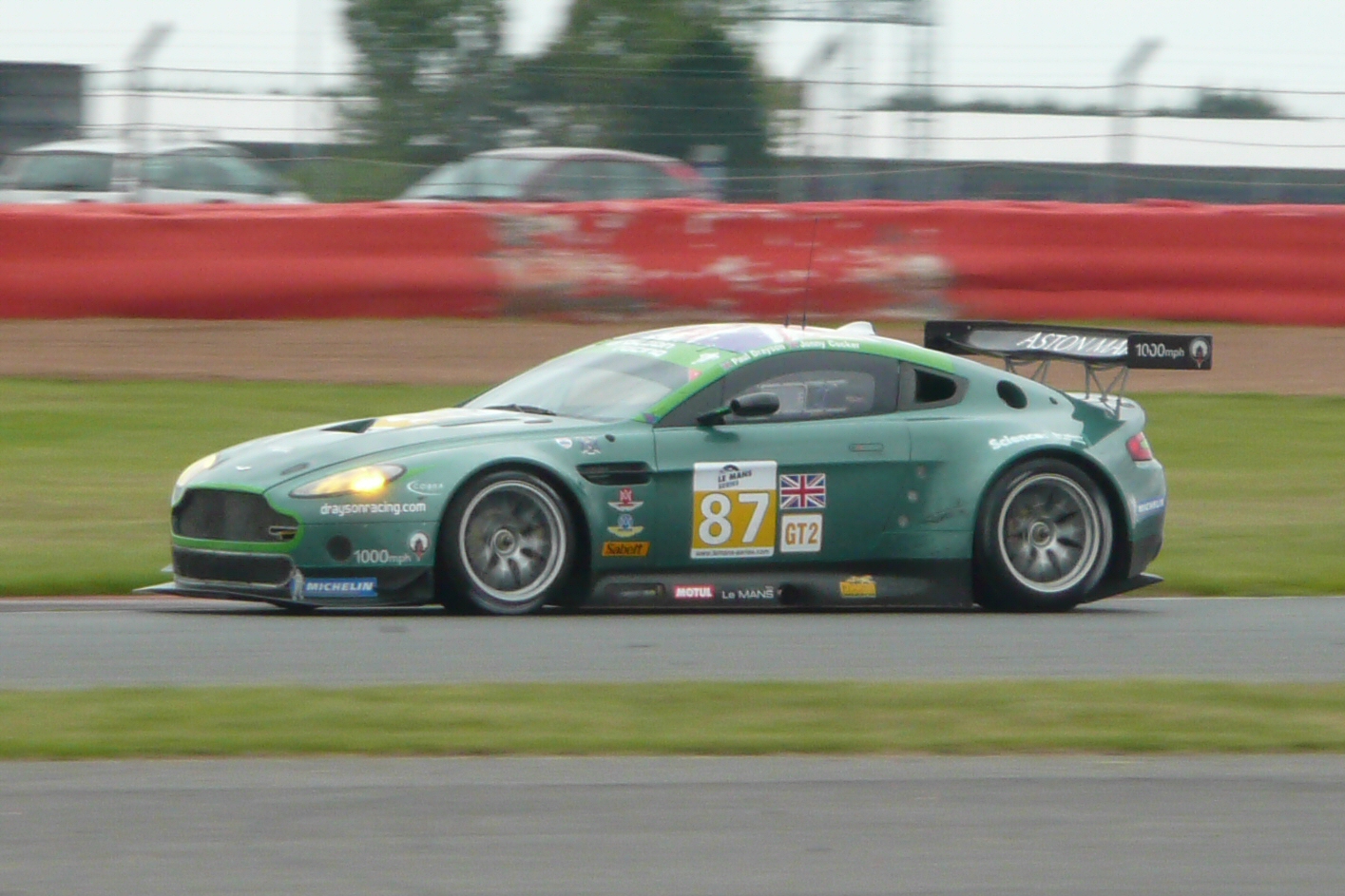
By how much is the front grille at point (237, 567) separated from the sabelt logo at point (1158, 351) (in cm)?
372

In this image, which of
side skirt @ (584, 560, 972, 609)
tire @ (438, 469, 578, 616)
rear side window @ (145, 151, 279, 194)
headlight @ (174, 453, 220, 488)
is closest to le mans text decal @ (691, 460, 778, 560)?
side skirt @ (584, 560, 972, 609)

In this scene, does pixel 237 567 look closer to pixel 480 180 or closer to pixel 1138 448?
pixel 1138 448

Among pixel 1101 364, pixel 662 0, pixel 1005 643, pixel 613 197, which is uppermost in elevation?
pixel 662 0

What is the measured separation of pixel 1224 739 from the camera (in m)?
6.13

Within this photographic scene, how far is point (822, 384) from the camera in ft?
29.9

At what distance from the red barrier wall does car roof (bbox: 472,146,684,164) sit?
4.15 feet

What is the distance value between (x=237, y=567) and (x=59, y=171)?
35.5 feet

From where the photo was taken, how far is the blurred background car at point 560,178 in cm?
1675

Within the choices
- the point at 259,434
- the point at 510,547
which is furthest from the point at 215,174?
the point at 510,547

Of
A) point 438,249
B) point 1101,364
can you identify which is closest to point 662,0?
point 438,249

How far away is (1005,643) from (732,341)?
1.90 metres

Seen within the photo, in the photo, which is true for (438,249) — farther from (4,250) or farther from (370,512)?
(370,512)

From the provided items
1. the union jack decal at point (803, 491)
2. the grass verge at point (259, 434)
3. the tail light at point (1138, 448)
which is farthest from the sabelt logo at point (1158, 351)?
the union jack decal at point (803, 491)

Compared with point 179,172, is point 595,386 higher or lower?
lower
